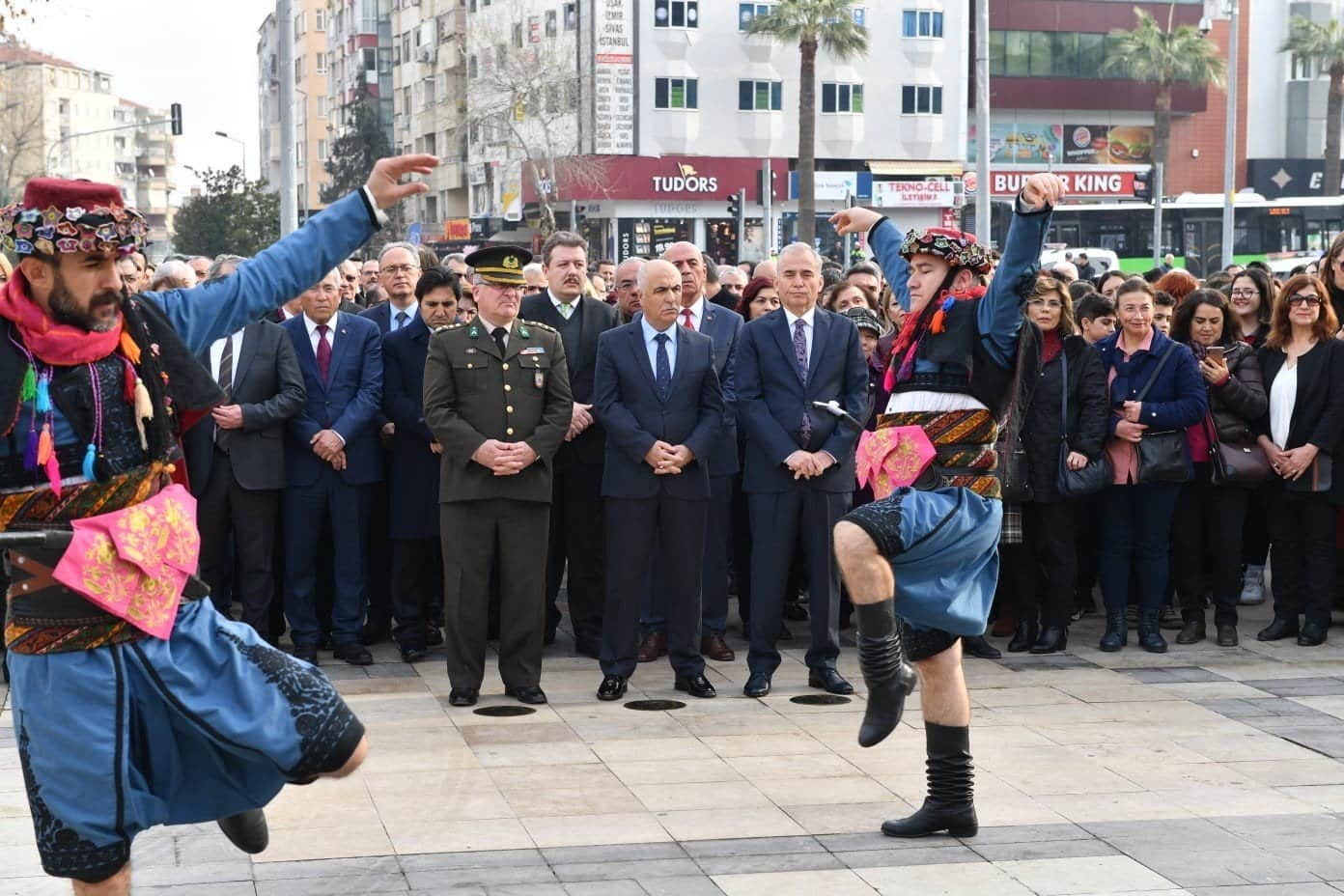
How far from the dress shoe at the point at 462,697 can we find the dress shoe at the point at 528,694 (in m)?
0.20

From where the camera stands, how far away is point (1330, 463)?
1049 cm

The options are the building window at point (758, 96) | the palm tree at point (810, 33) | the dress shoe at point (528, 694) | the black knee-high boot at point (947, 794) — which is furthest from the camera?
the building window at point (758, 96)

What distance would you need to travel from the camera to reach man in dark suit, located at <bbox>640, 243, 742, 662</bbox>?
32.7 feet

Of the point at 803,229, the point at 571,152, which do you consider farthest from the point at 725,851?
the point at 571,152

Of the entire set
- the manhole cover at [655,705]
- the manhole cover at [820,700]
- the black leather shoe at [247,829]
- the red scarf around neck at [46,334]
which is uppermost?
the red scarf around neck at [46,334]

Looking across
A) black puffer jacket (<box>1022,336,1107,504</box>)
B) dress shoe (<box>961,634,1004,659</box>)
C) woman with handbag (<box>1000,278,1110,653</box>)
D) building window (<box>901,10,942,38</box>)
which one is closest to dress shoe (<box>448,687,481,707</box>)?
dress shoe (<box>961,634,1004,659</box>)

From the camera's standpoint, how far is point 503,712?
28.5 ft

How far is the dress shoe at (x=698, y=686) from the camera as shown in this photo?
9.04 m

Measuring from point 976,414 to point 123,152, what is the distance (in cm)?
20014

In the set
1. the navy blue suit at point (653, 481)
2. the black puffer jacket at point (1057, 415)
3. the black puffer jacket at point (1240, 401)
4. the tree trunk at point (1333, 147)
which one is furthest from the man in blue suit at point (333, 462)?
the tree trunk at point (1333, 147)

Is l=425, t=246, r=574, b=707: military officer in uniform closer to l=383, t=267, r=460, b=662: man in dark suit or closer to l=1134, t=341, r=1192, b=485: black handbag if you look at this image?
l=383, t=267, r=460, b=662: man in dark suit

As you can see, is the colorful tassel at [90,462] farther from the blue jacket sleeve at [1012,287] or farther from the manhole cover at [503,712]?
the manhole cover at [503,712]

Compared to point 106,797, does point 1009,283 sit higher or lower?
higher

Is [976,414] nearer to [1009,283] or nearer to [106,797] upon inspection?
[1009,283]
